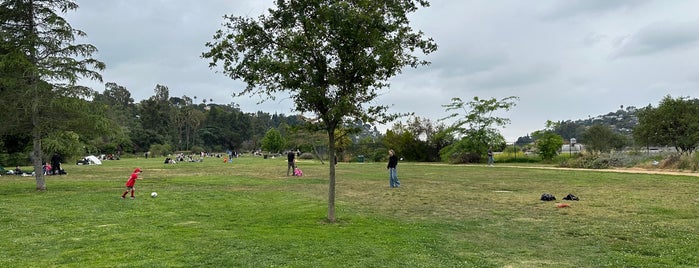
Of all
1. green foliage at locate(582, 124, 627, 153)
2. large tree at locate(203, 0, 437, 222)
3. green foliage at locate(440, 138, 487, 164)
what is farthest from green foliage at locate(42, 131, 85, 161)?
green foliage at locate(582, 124, 627, 153)

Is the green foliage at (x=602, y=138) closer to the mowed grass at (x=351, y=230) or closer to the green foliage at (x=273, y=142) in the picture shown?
the mowed grass at (x=351, y=230)

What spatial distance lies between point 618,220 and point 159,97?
123 meters

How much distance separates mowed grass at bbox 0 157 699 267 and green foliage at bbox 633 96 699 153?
88.9 feet

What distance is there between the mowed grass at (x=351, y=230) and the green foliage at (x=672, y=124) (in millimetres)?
27089

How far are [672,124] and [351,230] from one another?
3997 centimetres

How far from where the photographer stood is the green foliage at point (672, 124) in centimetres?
3658

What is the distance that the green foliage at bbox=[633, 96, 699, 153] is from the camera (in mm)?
36575

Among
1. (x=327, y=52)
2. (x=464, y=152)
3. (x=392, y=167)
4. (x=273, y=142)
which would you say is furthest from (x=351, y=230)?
(x=273, y=142)

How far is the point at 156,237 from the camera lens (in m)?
7.94

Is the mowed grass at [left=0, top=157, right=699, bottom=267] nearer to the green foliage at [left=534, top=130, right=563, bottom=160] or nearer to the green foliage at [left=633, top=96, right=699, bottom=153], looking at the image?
the green foliage at [left=534, top=130, right=563, bottom=160]

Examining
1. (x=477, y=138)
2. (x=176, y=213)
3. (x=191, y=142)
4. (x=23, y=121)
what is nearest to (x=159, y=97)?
(x=191, y=142)

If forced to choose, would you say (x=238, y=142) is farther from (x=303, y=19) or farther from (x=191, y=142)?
(x=303, y=19)

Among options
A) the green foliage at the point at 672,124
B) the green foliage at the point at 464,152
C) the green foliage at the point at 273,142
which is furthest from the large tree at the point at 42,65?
the green foliage at the point at 273,142

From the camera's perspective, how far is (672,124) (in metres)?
38.4
